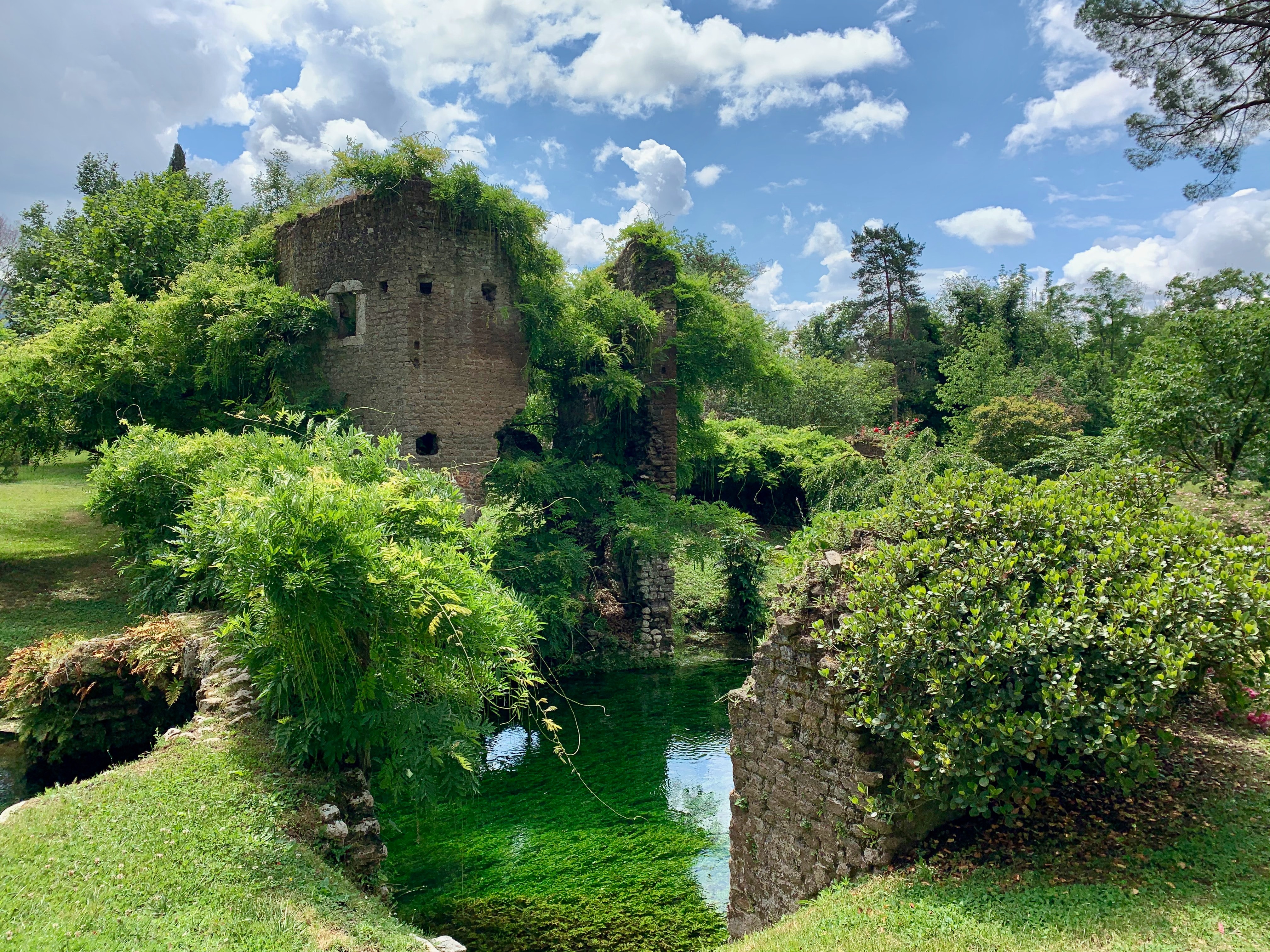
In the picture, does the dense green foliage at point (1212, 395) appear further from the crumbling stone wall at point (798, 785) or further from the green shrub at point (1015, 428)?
the crumbling stone wall at point (798, 785)

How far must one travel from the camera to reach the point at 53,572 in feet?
46.1

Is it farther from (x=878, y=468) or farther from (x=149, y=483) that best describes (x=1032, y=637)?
(x=878, y=468)

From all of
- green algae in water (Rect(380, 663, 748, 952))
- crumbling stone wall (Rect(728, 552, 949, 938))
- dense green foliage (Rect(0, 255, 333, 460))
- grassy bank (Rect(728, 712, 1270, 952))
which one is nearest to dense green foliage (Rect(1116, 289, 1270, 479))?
grassy bank (Rect(728, 712, 1270, 952))

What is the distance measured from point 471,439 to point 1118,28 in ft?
A: 44.4

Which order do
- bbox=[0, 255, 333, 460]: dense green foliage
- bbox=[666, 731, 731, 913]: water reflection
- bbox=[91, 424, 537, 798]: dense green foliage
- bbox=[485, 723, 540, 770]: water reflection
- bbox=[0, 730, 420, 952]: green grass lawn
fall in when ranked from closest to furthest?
1. bbox=[0, 730, 420, 952]: green grass lawn
2. bbox=[91, 424, 537, 798]: dense green foliage
3. bbox=[666, 731, 731, 913]: water reflection
4. bbox=[485, 723, 540, 770]: water reflection
5. bbox=[0, 255, 333, 460]: dense green foliage

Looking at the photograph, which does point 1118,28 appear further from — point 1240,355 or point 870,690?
point 870,690

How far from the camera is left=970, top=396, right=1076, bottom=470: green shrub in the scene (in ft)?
72.6

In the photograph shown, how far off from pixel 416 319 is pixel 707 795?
9986 mm

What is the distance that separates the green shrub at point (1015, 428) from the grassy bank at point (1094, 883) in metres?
19.0

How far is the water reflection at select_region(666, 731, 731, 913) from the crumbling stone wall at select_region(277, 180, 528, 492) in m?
6.63

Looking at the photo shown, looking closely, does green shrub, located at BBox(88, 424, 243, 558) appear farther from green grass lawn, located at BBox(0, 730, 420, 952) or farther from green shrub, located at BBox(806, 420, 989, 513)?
green shrub, located at BBox(806, 420, 989, 513)

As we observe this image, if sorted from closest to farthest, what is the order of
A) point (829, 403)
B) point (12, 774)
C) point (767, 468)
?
point (12, 774) < point (767, 468) < point (829, 403)

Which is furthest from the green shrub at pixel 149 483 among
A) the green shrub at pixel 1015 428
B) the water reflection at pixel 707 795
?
the green shrub at pixel 1015 428

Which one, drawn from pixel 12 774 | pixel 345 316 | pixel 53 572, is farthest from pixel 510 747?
pixel 53 572
